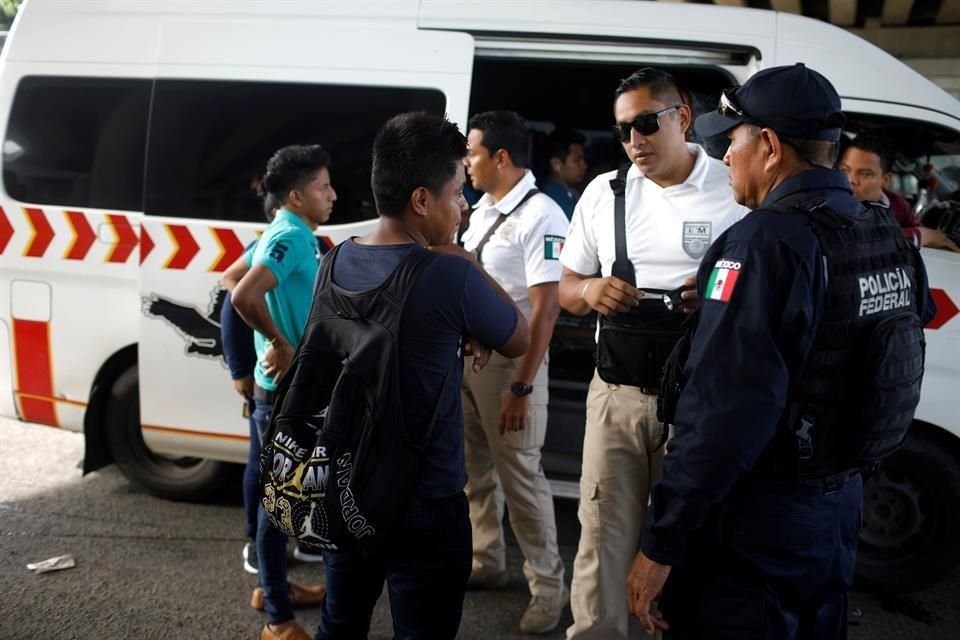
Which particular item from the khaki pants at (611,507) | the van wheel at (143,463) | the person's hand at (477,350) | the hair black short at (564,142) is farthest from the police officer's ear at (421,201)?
the hair black short at (564,142)

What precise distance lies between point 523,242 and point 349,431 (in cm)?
157

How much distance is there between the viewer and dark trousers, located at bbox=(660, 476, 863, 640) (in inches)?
66.6

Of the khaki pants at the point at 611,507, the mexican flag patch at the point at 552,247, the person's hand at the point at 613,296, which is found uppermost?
the mexican flag patch at the point at 552,247

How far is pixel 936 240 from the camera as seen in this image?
136 inches

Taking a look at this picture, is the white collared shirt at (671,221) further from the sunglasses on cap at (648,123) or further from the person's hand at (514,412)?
the person's hand at (514,412)

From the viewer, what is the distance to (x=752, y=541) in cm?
169

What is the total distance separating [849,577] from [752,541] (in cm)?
27

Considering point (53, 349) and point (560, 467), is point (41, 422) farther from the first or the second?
point (560, 467)

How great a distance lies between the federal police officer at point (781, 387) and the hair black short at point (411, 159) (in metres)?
0.56

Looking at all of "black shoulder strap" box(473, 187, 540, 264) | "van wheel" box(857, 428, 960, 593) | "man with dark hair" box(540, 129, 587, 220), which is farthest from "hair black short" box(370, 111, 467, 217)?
"man with dark hair" box(540, 129, 587, 220)

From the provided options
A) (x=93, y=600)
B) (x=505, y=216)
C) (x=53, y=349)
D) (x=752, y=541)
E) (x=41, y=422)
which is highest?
(x=505, y=216)

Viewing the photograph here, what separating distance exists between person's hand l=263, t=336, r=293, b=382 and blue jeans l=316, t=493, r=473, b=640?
1.01 metres

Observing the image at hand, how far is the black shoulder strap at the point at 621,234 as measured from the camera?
2555 millimetres

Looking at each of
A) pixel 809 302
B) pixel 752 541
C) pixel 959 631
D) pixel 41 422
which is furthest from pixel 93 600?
pixel 959 631
